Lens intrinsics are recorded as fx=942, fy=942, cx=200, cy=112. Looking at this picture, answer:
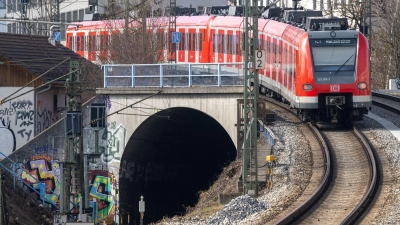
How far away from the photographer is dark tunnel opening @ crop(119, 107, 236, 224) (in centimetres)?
3369

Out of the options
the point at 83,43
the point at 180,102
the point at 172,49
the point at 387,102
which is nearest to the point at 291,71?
the point at 180,102

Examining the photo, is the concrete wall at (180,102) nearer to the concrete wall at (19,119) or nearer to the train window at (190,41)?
the concrete wall at (19,119)

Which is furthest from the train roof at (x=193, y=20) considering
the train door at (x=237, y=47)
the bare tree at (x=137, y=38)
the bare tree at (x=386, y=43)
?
the bare tree at (x=386, y=43)

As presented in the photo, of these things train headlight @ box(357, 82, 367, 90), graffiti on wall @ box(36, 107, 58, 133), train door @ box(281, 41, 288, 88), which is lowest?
graffiti on wall @ box(36, 107, 58, 133)

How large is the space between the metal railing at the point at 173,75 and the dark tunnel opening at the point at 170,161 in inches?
48.1

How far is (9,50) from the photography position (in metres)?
37.0

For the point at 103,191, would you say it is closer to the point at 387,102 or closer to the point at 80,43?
the point at 387,102

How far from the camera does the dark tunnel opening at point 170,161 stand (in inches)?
1326

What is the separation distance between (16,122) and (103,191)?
4.52 m

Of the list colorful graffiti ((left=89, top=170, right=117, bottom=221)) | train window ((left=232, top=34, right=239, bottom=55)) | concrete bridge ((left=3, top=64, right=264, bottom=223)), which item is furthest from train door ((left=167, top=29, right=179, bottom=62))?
colorful graffiti ((left=89, top=170, right=117, bottom=221))

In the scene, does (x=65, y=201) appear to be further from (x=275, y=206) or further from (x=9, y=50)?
(x=9, y=50)

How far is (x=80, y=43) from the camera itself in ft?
159

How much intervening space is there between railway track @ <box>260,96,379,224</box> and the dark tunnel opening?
26.8 feet

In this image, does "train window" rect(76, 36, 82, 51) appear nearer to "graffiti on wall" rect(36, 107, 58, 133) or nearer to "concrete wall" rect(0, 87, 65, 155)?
"graffiti on wall" rect(36, 107, 58, 133)
